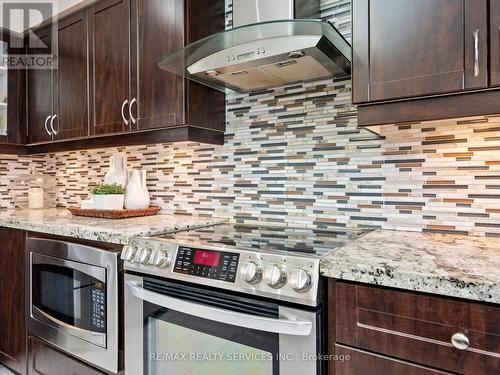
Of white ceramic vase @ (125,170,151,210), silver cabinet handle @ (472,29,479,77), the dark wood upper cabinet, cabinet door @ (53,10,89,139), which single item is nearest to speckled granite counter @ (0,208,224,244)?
white ceramic vase @ (125,170,151,210)

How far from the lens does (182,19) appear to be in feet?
5.46

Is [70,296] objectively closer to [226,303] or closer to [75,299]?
[75,299]

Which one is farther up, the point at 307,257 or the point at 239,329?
the point at 307,257

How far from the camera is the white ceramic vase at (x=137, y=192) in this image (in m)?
2.09

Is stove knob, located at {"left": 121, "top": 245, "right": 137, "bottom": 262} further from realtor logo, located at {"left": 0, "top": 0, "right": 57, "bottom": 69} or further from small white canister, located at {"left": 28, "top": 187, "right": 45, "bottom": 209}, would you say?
small white canister, located at {"left": 28, "top": 187, "right": 45, "bottom": 209}

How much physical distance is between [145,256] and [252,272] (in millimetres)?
478

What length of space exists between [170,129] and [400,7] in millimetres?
1163

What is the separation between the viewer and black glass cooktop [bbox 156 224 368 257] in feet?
3.66

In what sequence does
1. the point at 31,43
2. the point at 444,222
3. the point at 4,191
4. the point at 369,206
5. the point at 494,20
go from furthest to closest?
the point at 4,191 → the point at 31,43 → the point at 369,206 → the point at 444,222 → the point at 494,20

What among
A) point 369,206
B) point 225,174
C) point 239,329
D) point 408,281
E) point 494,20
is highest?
point 494,20

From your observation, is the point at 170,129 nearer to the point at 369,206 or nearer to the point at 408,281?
the point at 369,206

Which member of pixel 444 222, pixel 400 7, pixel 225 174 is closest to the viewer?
pixel 400 7

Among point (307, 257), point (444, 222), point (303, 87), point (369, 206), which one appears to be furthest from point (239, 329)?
point (303, 87)

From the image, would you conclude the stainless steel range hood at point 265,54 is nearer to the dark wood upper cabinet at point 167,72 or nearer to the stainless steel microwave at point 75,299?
the dark wood upper cabinet at point 167,72
